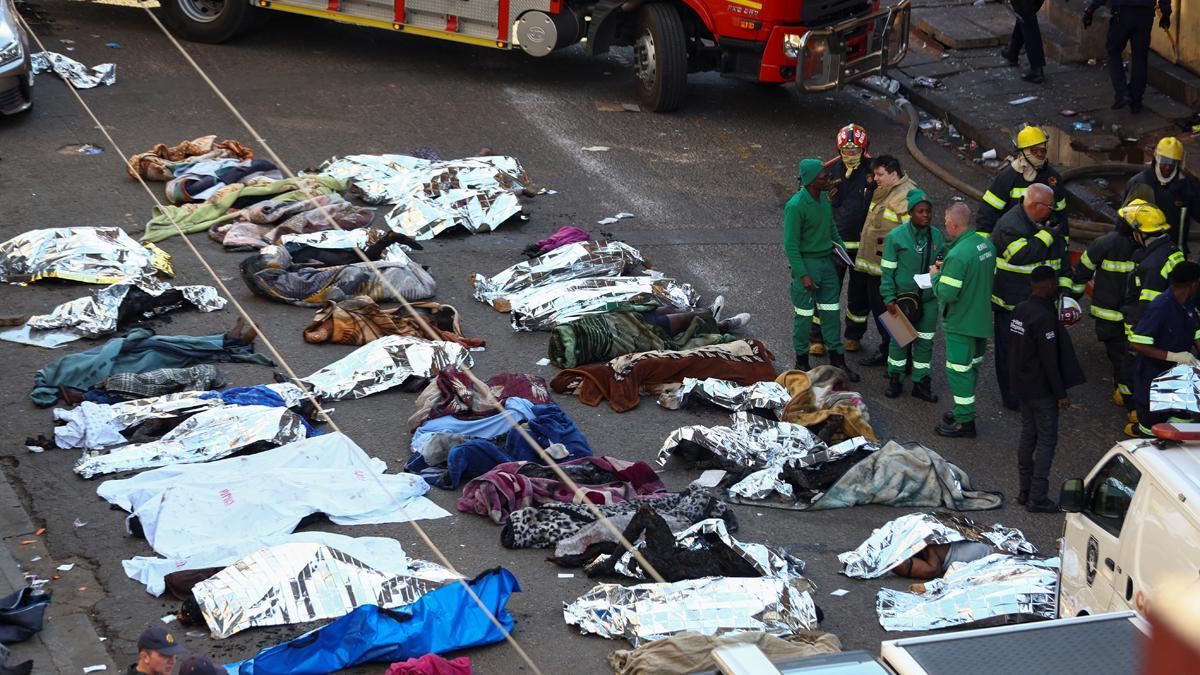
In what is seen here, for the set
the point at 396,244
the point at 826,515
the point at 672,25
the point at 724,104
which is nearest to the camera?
the point at 826,515

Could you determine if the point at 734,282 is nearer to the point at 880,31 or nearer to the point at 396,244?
the point at 396,244

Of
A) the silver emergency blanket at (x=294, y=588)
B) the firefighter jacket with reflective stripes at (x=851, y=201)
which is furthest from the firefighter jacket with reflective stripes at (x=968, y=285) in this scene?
the silver emergency blanket at (x=294, y=588)

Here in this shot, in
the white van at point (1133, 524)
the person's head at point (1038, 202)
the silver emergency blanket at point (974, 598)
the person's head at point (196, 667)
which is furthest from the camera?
the person's head at point (1038, 202)

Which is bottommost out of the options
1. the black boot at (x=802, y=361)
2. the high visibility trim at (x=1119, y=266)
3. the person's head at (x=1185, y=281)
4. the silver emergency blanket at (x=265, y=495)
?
the black boot at (x=802, y=361)

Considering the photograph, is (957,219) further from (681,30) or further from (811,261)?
(681,30)

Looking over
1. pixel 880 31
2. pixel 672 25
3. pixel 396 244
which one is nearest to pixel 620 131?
pixel 672 25

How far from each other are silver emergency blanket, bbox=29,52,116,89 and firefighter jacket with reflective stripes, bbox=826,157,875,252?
8.68 meters

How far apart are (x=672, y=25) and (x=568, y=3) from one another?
4.08 ft

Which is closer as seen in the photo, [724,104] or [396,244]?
[396,244]

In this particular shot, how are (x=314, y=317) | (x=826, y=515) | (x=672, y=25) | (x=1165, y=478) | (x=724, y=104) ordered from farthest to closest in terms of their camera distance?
1. (x=724, y=104)
2. (x=672, y=25)
3. (x=314, y=317)
4. (x=826, y=515)
5. (x=1165, y=478)

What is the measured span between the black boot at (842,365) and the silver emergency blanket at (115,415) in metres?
4.09

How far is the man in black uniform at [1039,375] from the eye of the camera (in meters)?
8.59

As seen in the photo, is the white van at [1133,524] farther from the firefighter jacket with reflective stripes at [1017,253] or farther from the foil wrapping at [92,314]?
the foil wrapping at [92,314]

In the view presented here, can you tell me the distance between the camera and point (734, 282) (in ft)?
39.8
